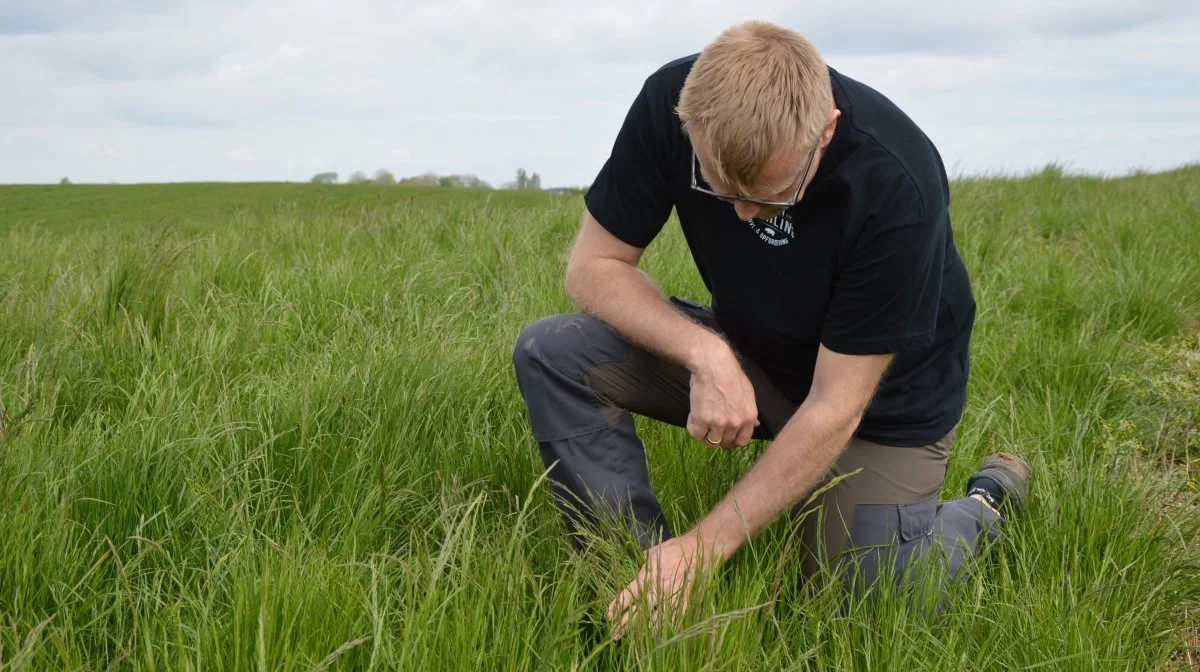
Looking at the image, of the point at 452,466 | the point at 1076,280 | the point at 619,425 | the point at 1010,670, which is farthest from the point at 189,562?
the point at 1076,280

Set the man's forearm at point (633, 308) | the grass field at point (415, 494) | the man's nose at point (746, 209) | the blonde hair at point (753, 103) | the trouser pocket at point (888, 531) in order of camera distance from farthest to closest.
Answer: the trouser pocket at point (888, 531) < the man's forearm at point (633, 308) < the man's nose at point (746, 209) < the blonde hair at point (753, 103) < the grass field at point (415, 494)

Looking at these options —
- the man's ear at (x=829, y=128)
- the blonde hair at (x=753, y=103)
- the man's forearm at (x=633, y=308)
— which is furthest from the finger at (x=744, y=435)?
the man's ear at (x=829, y=128)

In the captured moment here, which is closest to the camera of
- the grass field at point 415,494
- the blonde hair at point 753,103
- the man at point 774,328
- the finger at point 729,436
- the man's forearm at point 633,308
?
the grass field at point 415,494

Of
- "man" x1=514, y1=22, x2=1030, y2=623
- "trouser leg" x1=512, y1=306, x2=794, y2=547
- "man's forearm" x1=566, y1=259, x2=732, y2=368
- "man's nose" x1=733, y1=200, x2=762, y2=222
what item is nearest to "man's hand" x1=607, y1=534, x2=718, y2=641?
"man" x1=514, y1=22, x2=1030, y2=623

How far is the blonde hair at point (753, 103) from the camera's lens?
6.76ft

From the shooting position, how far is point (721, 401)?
2381mm

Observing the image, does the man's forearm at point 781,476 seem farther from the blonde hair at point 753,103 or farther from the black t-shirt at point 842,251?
the blonde hair at point 753,103

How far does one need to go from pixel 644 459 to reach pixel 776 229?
0.70 m

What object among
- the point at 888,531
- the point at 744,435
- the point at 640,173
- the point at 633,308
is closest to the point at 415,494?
the point at 633,308

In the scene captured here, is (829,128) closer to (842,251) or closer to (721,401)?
(842,251)

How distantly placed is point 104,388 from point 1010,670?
2724mm

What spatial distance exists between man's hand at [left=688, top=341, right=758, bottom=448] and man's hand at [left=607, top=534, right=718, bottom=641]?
27 cm

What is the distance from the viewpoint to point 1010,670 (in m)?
2.17

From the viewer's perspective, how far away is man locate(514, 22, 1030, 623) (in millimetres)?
2174
